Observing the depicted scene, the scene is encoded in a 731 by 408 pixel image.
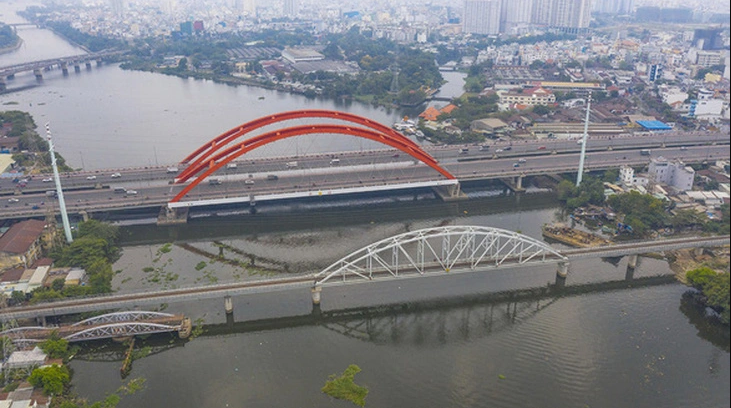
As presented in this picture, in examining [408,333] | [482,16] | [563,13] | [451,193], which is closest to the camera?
[408,333]

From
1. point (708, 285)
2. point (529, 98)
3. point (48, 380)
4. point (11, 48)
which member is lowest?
point (48, 380)

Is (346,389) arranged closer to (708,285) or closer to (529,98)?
(708,285)

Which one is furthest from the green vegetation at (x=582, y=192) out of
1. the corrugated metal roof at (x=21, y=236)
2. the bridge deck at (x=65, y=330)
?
the corrugated metal roof at (x=21, y=236)

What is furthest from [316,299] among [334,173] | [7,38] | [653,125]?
[7,38]

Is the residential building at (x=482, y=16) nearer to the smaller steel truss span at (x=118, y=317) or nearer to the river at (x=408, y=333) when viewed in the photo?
the river at (x=408, y=333)

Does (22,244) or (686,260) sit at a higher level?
(22,244)

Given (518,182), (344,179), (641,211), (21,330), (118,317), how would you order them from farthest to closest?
(518,182), (344,179), (641,211), (118,317), (21,330)
